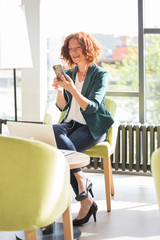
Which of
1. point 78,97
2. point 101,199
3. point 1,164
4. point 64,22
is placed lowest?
point 101,199

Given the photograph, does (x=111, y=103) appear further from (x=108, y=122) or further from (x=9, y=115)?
(x=9, y=115)

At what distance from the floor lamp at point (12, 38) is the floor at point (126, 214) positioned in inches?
48.7

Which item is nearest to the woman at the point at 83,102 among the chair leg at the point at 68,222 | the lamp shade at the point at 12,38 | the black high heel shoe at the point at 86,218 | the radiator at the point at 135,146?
the black high heel shoe at the point at 86,218

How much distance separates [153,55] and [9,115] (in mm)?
1578

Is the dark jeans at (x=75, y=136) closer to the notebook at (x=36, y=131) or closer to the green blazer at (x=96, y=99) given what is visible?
the green blazer at (x=96, y=99)

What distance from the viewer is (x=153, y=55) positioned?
4.55 metres

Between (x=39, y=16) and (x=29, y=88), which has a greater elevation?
(x=39, y=16)

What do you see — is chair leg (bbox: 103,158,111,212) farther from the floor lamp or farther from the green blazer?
the floor lamp

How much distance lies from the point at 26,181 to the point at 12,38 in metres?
1.83

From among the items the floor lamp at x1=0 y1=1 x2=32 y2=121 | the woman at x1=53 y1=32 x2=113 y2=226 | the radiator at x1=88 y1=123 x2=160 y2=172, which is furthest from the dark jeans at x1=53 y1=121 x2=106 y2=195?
the radiator at x1=88 y1=123 x2=160 y2=172

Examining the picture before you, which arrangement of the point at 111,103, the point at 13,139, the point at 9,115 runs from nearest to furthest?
the point at 13,139 → the point at 111,103 → the point at 9,115

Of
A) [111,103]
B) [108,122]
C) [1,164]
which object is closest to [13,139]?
[1,164]

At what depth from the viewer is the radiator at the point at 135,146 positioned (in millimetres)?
4406

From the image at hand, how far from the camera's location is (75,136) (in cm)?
339
